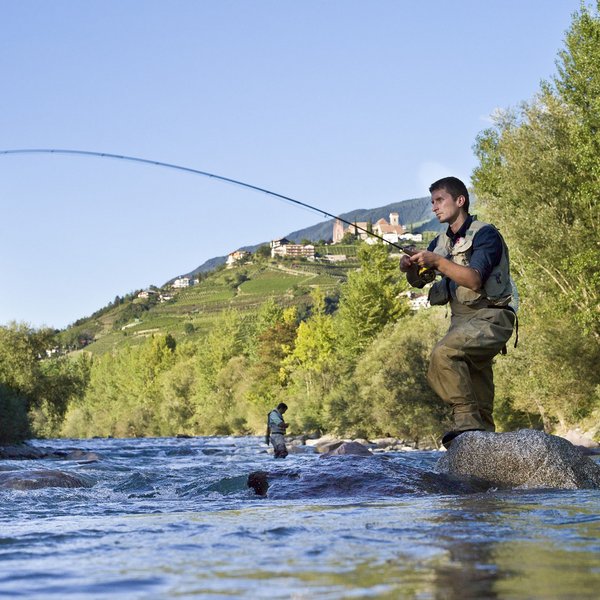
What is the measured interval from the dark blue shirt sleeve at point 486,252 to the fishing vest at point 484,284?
0.04m

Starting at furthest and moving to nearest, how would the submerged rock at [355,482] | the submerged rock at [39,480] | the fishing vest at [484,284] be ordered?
the submerged rock at [39,480] < the fishing vest at [484,284] < the submerged rock at [355,482]

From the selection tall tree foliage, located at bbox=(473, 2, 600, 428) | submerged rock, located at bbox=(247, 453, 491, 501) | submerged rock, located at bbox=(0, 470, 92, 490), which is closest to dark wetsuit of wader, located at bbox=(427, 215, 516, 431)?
submerged rock, located at bbox=(247, 453, 491, 501)

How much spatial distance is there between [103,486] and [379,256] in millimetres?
61270

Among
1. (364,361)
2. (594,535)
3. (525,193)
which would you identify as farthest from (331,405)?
(594,535)

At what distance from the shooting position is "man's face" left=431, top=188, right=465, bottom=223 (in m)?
7.75

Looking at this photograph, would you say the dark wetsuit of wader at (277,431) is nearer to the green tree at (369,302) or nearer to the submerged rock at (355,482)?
the submerged rock at (355,482)

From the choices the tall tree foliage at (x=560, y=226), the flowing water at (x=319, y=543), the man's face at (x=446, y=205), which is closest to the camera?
the flowing water at (x=319, y=543)

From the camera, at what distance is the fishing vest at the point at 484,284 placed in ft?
24.4

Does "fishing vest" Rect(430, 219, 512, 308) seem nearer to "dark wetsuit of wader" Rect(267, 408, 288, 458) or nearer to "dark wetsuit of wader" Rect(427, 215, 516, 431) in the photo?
"dark wetsuit of wader" Rect(427, 215, 516, 431)

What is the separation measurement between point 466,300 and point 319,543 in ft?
12.7

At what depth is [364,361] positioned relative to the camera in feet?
162

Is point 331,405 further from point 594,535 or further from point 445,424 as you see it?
point 594,535

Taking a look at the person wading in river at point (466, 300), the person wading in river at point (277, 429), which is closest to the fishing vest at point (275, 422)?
the person wading in river at point (277, 429)

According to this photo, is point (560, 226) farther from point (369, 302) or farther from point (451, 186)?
point (369, 302)
